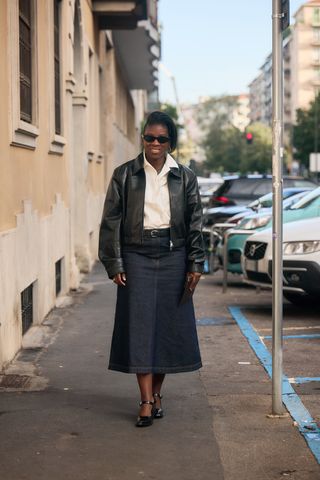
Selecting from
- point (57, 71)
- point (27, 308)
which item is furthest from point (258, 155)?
point (27, 308)

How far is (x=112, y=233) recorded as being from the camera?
20.5 ft

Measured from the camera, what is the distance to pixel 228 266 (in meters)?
14.7

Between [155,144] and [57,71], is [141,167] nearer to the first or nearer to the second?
[155,144]

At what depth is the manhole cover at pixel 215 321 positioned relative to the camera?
35.7ft

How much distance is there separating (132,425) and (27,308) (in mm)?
3915

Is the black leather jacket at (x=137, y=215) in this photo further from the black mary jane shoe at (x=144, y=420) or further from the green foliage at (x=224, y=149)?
the green foliage at (x=224, y=149)

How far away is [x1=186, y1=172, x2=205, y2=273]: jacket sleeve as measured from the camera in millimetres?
6301

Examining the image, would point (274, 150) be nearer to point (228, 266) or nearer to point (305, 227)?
point (305, 227)

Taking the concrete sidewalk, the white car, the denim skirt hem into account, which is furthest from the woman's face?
the white car

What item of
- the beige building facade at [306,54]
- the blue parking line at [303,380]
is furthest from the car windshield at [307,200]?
the beige building facade at [306,54]

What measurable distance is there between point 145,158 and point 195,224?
52 centimetres

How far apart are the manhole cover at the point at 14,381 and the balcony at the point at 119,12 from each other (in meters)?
12.5

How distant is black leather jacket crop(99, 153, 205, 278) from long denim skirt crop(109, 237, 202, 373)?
0.07 meters

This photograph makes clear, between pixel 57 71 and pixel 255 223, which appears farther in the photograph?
pixel 255 223
